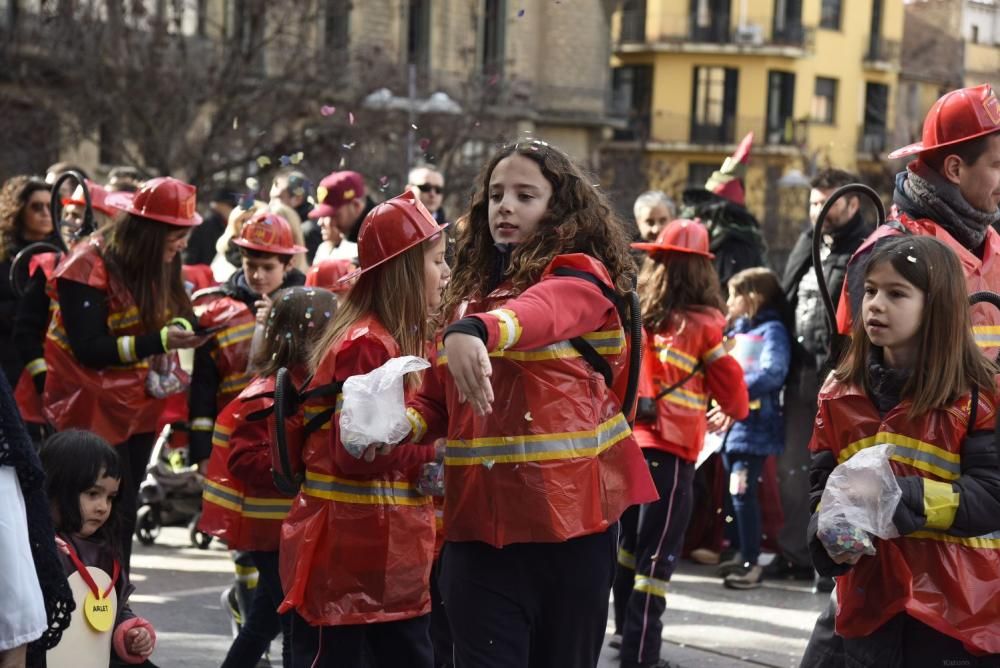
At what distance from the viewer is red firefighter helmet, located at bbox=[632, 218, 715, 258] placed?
711 centimetres

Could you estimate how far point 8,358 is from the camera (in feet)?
28.8

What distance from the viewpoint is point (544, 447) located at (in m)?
4.13

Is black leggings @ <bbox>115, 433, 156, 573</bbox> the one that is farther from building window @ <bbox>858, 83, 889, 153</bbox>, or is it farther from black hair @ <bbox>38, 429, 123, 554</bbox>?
building window @ <bbox>858, 83, 889, 153</bbox>

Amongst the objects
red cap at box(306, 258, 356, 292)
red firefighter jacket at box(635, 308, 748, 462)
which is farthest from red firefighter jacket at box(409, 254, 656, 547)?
red cap at box(306, 258, 356, 292)

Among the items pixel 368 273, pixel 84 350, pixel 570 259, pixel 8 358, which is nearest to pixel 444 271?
pixel 368 273

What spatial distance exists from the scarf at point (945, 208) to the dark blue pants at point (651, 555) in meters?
1.84

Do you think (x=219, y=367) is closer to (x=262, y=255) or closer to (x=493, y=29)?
(x=262, y=255)

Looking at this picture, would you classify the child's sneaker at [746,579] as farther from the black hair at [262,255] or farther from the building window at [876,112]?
the building window at [876,112]

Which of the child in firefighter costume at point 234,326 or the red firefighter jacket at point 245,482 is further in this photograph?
the child in firefighter costume at point 234,326

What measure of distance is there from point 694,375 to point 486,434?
10.1ft

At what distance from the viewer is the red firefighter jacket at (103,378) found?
21.7ft

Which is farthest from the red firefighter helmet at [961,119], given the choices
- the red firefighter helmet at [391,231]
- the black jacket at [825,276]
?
the black jacket at [825,276]

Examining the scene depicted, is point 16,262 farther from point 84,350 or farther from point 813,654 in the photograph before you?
point 813,654

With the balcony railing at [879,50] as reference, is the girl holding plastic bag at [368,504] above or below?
below
